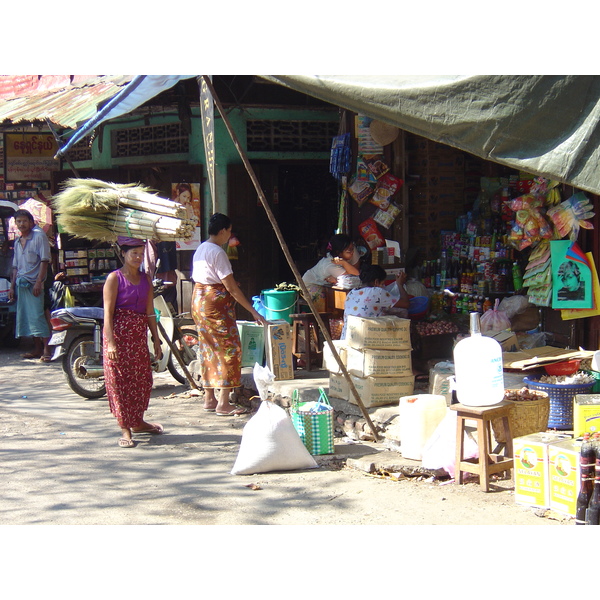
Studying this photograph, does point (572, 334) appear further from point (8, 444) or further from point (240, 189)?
point (240, 189)

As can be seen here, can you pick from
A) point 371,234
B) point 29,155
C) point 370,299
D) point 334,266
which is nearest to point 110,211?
point 334,266

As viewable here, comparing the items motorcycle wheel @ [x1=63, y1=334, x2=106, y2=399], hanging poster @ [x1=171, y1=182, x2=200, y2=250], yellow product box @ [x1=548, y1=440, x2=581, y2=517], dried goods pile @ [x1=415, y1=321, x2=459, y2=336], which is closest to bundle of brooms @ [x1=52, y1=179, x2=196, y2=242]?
motorcycle wheel @ [x1=63, y1=334, x2=106, y2=399]

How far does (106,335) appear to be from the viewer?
639 centimetres

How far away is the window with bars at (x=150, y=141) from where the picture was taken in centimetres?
1144

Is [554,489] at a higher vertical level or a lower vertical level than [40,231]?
lower

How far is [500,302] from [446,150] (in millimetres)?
2379

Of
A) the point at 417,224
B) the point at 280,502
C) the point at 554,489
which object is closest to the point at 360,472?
the point at 280,502

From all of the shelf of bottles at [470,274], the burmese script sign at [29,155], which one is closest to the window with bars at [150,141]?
the burmese script sign at [29,155]

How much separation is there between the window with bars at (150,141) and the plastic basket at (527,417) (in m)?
7.39

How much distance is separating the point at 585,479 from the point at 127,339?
3776mm

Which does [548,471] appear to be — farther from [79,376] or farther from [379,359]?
[79,376]

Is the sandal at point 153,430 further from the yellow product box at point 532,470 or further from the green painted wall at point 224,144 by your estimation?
the green painted wall at point 224,144

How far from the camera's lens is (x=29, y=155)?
1309cm

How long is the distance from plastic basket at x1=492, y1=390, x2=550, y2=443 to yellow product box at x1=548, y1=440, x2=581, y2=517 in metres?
0.68
